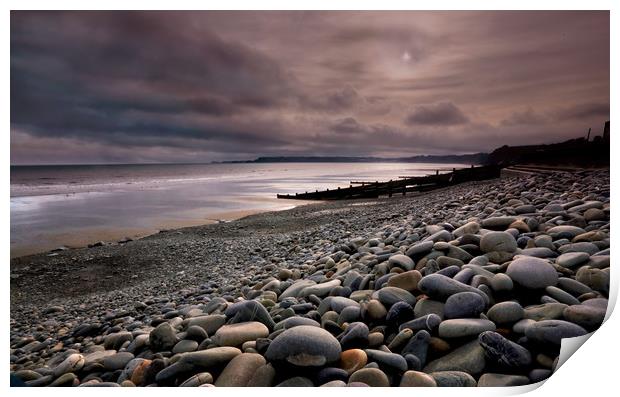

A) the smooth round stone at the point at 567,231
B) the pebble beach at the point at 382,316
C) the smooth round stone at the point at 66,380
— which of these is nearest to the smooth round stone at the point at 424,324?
the pebble beach at the point at 382,316

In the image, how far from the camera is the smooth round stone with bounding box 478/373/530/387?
179 cm

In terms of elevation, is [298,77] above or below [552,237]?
above

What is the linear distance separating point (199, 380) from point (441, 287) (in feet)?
4.55

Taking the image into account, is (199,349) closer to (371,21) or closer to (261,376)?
(261,376)

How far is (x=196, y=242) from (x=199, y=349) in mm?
4079

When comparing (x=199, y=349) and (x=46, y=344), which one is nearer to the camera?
(x=199, y=349)

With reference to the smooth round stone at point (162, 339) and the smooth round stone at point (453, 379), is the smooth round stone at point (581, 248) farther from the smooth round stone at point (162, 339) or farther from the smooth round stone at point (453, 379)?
the smooth round stone at point (162, 339)

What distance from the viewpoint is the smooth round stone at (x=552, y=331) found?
181 centimetres

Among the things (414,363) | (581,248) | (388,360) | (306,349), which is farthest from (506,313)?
(306,349)

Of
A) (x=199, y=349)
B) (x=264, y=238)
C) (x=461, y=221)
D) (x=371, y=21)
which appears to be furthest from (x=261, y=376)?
(x=264, y=238)

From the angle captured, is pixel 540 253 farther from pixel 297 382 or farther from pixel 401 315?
pixel 297 382

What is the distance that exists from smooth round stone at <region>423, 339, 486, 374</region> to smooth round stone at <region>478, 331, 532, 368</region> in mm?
45

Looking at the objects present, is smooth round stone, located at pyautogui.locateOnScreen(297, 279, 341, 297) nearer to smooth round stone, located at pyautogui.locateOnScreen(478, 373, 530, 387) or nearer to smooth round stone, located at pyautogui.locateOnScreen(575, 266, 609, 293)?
smooth round stone, located at pyautogui.locateOnScreen(478, 373, 530, 387)
